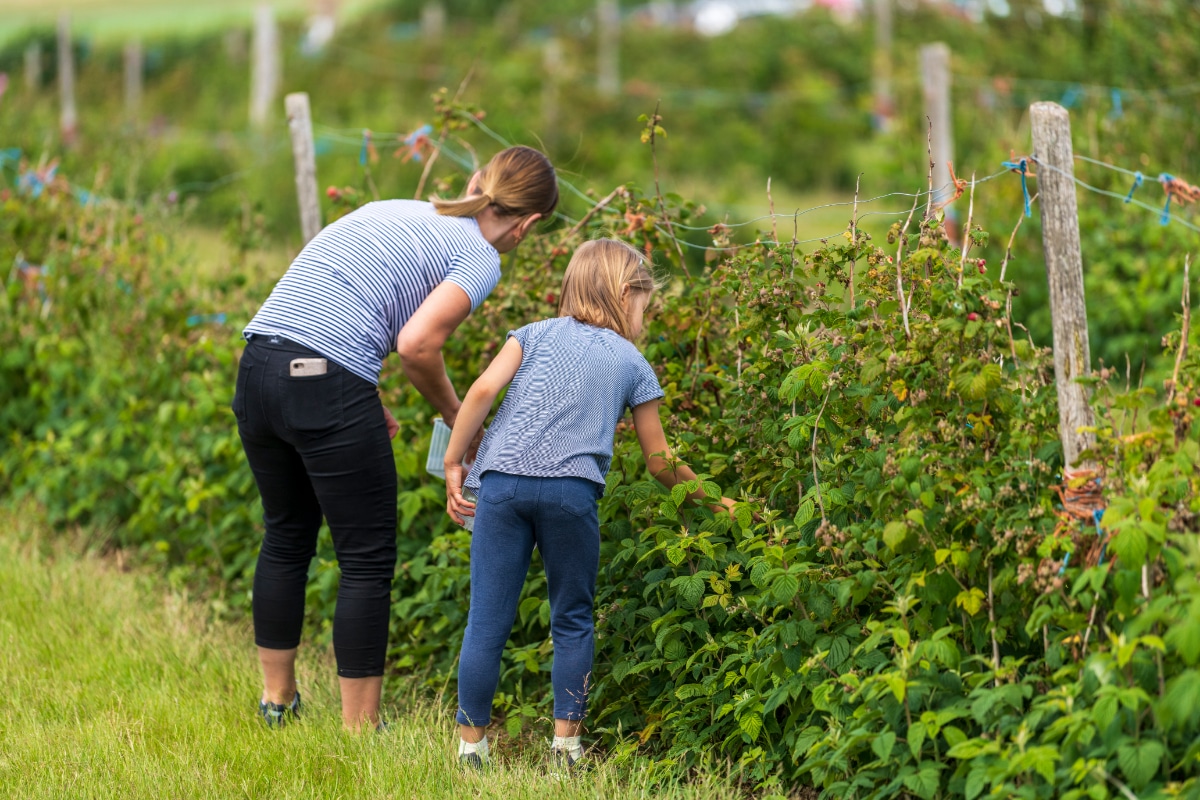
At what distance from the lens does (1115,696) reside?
8.04ft

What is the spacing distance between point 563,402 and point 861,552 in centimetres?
87

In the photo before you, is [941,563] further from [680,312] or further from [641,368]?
[680,312]

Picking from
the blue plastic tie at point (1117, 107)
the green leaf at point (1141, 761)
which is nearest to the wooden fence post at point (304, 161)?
the green leaf at point (1141, 761)

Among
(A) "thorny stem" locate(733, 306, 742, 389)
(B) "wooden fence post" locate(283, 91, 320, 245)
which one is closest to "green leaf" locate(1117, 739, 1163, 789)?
(A) "thorny stem" locate(733, 306, 742, 389)

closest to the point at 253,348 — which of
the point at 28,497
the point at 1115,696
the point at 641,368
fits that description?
the point at 641,368

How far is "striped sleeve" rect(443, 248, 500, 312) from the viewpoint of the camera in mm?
3268

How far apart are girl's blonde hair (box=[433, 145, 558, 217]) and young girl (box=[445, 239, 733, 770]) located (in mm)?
224

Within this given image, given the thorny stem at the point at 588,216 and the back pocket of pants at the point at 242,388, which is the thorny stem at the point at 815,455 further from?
→ the back pocket of pants at the point at 242,388

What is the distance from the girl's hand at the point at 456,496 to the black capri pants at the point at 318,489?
6.4 inches

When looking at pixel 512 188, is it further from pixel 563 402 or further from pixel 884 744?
pixel 884 744

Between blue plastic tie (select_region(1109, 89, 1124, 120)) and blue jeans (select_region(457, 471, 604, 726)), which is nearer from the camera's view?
blue jeans (select_region(457, 471, 604, 726))

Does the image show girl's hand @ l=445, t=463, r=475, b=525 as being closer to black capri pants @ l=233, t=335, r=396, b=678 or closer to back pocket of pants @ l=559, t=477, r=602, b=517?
black capri pants @ l=233, t=335, r=396, b=678

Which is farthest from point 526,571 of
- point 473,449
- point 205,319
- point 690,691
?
point 205,319

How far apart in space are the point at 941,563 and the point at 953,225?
6129 mm
